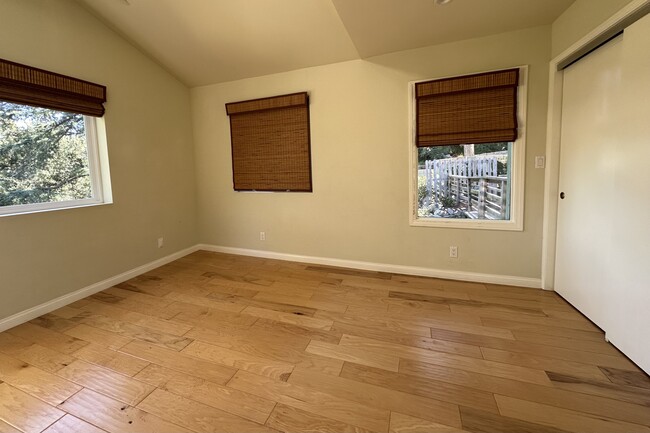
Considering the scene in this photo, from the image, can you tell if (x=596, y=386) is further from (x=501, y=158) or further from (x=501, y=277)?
(x=501, y=158)

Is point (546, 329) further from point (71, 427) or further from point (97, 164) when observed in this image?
point (97, 164)

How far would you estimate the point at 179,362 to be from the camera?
183 cm

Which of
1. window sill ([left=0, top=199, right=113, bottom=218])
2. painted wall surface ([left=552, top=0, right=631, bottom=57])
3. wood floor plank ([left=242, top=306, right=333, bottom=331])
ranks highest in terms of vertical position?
painted wall surface ([left=552, top=0, right=631, bottom=57])

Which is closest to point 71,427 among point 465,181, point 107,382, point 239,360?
point 107,382

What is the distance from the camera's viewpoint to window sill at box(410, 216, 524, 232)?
2.78 metres

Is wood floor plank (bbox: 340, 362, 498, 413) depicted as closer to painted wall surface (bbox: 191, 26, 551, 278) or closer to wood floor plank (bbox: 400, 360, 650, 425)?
wood floor plank (bbox: 400, 360, 650, 425)

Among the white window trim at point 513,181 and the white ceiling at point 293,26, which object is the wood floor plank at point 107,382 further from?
the white ceiling at point 293,26

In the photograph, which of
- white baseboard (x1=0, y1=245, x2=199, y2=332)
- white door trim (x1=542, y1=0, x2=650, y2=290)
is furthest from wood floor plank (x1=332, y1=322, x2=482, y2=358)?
white baseboard (x1=0, y1=245, x2=199, y2=332)

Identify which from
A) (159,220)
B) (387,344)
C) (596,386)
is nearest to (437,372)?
(387,344)

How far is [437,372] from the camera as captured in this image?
1674mm

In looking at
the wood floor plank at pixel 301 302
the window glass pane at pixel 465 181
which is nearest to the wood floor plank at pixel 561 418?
the wood floor plank at pixel 301 302

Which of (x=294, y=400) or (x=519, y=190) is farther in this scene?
(x=519, y=190)

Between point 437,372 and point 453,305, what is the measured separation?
939 mm

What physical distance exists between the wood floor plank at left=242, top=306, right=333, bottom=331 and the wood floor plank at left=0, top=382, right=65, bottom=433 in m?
1.24
